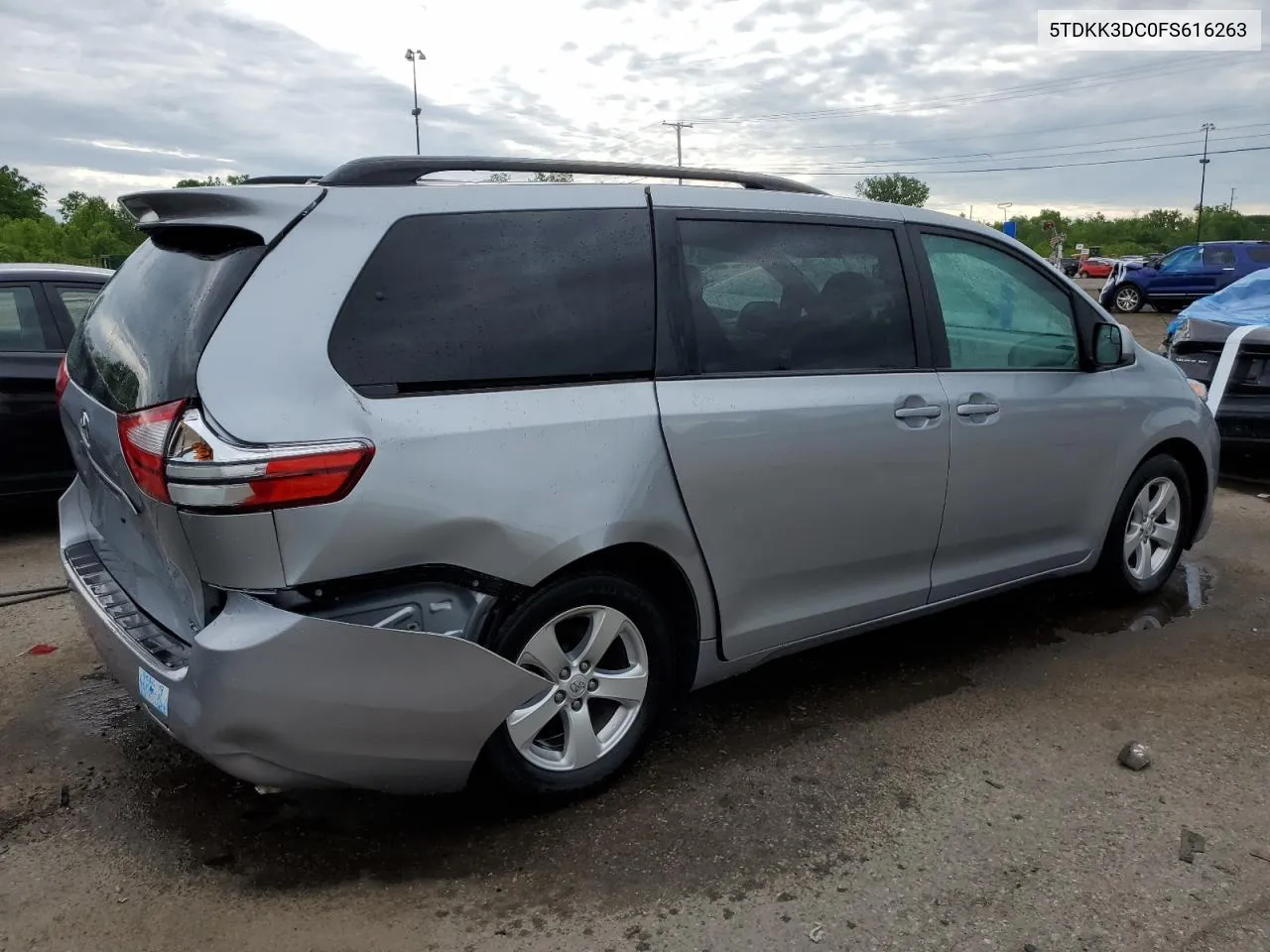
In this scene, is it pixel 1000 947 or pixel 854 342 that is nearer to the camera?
pixel 1000 947

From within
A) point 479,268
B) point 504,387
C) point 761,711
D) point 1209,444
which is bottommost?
point 761,711

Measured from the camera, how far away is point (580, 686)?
293 cm

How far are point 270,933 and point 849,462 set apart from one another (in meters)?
2.12

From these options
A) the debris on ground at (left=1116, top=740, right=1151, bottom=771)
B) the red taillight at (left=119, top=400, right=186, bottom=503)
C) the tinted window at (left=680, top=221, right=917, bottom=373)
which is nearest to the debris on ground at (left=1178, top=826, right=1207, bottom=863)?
the debris on ground at (left=1116, top=740, right=1151, bottom=771)

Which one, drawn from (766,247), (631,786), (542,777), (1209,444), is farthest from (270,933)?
(1209,444)

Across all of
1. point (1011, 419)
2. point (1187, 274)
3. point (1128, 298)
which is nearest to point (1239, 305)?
point (1011, 419)

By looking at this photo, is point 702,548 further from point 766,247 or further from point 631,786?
point 766,247

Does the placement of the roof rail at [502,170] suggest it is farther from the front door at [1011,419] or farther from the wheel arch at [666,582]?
the wheel arch at [666,582]

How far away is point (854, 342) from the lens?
3533mm

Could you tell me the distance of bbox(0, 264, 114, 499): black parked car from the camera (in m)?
5.82

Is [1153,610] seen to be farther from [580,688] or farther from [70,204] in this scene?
[70,204]

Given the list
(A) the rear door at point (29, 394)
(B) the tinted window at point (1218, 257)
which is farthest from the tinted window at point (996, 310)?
(B) the tinted window at point (1218, 257)

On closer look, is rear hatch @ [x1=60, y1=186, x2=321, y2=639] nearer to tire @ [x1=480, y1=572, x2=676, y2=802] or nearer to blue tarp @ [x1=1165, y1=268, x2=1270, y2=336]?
tire @ [x1=480, y1=572, x2=676, y2=802]

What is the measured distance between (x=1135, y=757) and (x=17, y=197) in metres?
81.6
